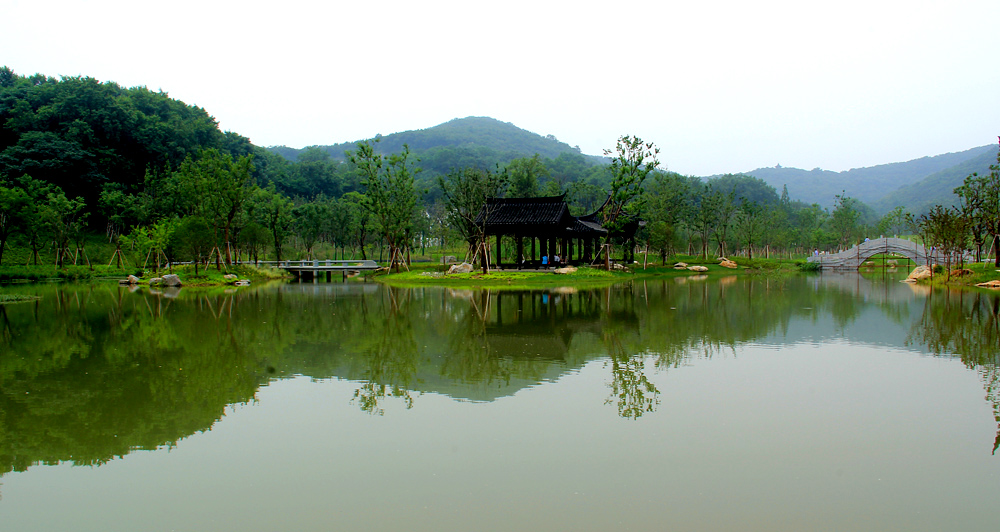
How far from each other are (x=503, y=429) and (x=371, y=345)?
21.2 feet

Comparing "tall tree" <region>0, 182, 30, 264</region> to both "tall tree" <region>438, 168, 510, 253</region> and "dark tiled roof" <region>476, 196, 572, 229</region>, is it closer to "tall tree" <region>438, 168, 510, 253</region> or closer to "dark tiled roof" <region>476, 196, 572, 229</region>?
"tall tree" <region>438, 168, 510, 253</region>

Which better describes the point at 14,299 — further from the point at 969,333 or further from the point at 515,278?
the point at 969,333

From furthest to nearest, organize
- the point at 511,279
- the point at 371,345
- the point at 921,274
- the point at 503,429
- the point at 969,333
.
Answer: the point at 921,274
the point at 511,279
the point at 969,333
the point at 371,345
the point at 503,429

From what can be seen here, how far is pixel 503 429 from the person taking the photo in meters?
6.87

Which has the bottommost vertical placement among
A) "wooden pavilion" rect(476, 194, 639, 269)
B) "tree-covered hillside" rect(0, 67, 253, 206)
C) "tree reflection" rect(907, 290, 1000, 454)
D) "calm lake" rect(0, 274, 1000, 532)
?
"tree reflection" rect(907, 290, 1000, 454)

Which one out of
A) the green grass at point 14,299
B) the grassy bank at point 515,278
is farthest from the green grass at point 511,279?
the green grass at point 14,299

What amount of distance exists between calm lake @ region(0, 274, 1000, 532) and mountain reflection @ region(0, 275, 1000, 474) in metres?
0.07

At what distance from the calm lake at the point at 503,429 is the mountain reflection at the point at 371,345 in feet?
0.24

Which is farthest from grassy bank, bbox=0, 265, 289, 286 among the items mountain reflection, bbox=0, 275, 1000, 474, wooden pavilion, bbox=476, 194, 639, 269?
wooden pavilion, bbox=476, 194, 639, 269

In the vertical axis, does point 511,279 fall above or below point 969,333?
above

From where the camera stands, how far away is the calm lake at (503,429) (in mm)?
4891

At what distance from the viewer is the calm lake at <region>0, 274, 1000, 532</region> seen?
4.89 metres

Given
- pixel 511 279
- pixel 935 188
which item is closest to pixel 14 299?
pixel 511 279

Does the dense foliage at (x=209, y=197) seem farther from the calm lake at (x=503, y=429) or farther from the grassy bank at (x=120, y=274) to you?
the calm lake at (x=503, y=429)
